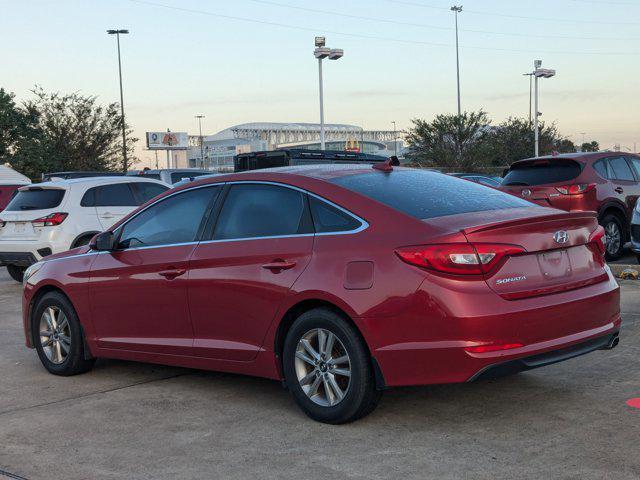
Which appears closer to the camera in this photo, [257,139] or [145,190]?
[145,190]

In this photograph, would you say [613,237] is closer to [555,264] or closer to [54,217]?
[54,217]

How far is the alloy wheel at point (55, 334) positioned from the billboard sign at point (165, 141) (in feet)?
360

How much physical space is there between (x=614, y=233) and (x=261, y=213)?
853 centimetres

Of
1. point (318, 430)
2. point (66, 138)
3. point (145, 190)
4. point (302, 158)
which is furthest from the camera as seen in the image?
point (66, 138)

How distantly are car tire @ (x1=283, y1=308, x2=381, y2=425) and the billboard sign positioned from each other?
111854 mm

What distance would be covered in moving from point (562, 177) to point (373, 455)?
28.5 ft

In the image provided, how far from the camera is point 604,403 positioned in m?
5.25

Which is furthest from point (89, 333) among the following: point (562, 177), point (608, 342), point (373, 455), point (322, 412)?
point (562, 177)

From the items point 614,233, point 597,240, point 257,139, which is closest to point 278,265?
point 597,240

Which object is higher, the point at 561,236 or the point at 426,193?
the point at 426,193

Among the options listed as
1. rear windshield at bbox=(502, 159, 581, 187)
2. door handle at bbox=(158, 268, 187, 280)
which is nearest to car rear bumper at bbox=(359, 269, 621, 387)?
door handle at bbox=(158, 268, 187, 280)

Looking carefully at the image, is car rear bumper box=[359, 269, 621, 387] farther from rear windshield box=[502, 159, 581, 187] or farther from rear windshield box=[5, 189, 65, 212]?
rear windshield box=[5, 189, 65, 212]

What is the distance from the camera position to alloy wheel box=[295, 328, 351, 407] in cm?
505

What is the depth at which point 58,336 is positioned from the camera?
6.99m
